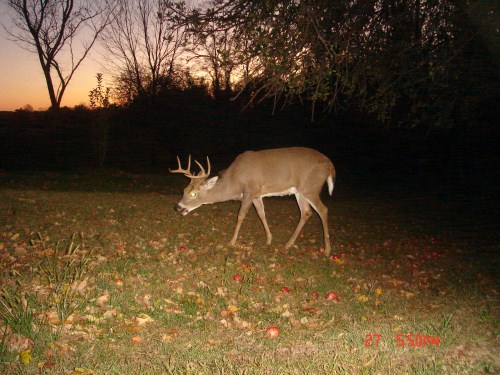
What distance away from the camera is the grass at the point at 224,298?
4.23 meters

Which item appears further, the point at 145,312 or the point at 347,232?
the point at 347,232

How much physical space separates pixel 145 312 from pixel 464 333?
11.0ft

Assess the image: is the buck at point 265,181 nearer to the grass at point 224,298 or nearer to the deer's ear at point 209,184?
the deer's ear at point 209,184

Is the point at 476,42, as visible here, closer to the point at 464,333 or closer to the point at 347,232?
the point at 347,232

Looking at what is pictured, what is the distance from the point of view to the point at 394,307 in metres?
6.26

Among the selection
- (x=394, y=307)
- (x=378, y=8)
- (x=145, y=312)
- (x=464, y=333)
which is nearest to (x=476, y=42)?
(x=378, y=8)

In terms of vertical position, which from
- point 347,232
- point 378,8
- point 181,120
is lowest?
point 347,232

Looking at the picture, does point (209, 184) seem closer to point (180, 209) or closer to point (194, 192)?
point (194, 192)
